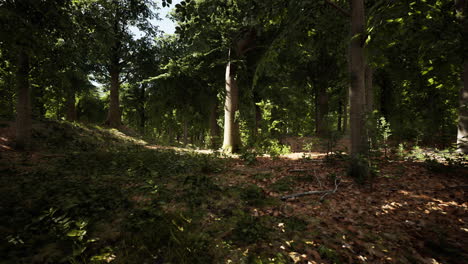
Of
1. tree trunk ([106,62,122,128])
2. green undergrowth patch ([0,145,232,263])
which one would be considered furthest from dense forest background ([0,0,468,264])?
tree trunk ([106,62,122,128])

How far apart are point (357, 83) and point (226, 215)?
439cm

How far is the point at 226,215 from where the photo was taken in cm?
358

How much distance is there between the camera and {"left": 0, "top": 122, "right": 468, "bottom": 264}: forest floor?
2514 mm

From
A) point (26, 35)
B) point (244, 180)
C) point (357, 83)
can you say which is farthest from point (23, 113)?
point (357, 83)

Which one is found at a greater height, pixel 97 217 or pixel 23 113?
pixel 23 113

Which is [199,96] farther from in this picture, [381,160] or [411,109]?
[411,109]

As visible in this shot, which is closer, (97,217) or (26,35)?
(97,217)

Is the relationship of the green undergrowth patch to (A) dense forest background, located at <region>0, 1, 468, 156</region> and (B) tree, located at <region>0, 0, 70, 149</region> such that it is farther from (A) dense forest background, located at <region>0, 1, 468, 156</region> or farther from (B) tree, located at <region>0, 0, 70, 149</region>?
(A) dense forest background, located at <region>0, 1, 468, 156</region>

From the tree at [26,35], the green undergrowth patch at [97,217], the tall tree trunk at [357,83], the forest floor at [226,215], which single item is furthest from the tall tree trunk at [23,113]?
the tall tree trunk at [357,83]

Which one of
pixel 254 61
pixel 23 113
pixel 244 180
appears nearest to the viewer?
pixel 244 180

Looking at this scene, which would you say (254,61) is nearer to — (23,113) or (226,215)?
(226,215)

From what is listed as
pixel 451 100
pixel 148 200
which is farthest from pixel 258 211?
pixel 451 100

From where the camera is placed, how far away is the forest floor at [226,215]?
251 centimetres

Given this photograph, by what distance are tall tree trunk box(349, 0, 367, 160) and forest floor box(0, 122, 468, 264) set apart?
1.01m
